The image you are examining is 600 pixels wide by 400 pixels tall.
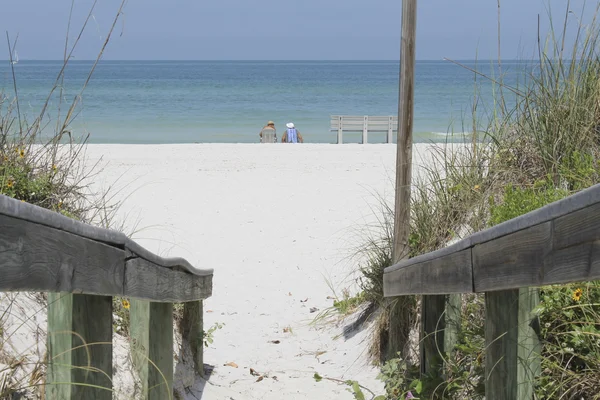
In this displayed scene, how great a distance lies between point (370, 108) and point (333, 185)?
2994 centimetres

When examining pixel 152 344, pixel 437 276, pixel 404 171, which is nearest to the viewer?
pixel 437 276

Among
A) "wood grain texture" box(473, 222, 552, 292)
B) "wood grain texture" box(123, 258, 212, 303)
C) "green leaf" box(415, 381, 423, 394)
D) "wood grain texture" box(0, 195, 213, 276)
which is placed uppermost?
"wood grain texture" box(0, 195, 213, 276)

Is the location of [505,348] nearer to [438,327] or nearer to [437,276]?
[437,276]

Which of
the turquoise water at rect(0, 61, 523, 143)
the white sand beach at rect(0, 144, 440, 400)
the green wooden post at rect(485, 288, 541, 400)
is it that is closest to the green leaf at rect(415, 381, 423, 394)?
the green wooden post at rect(485, 288, 541, 400)

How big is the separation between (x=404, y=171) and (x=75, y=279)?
3463mm

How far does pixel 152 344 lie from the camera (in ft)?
10.5

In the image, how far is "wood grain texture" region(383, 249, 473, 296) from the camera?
8.24ft

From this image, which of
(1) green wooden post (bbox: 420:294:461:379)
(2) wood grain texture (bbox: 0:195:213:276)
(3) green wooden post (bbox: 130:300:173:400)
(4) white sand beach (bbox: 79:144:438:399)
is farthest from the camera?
(4) white sand beach (bbox: 79:144:438:399)

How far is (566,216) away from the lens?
161 cm

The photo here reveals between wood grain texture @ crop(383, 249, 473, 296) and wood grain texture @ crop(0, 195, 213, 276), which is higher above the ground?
wood grain texture @ crop(0, 195, 213, 276)

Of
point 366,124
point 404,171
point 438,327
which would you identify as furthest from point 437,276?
point 366,124

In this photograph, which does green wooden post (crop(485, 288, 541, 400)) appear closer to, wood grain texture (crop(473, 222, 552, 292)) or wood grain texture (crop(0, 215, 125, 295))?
wood grain texture (crop(473, 222, 552, 292))

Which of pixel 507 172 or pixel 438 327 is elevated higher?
pixel 507 172
